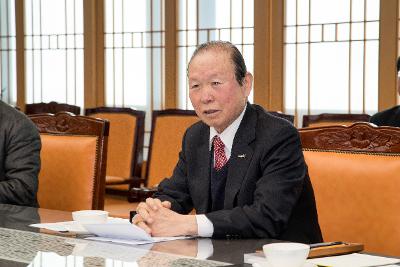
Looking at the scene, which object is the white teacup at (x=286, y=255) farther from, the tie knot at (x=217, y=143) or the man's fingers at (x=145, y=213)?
the tie knot at (x=217, y=143)

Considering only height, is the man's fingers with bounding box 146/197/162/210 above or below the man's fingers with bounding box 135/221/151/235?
above

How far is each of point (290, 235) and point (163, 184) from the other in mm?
489

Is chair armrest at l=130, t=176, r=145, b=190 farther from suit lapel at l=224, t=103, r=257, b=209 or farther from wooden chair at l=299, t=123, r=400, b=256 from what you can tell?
suit lapel at l=224, t=103, r=257, b=209

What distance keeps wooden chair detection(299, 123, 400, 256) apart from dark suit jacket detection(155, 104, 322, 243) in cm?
14

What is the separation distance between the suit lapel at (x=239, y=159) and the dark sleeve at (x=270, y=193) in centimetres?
2

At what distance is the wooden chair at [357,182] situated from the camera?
2.46 meters

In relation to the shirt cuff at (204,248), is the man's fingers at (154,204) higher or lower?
higher

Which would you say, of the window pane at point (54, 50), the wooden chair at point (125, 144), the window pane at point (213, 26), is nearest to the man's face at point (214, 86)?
the wooden chair at point (125, 144)

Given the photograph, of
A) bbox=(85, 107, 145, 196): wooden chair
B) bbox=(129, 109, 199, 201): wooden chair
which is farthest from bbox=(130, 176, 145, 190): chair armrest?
bbox=(129, 109, 199, 201): wooden chair

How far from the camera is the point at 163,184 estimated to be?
2.69 meters

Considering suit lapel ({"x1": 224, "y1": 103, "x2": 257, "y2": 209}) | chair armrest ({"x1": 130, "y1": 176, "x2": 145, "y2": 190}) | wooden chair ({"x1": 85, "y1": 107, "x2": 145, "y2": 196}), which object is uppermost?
suit lapel ({"x1": 224, "y1": 103, "x2": 257, "y2": 209})

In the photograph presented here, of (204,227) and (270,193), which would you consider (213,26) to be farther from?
(204,227)

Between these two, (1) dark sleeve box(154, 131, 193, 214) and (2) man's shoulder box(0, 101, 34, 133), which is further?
(2) man's shoulder box(0, 101, 34, 133)

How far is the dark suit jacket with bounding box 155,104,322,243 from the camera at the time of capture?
2.28 meters
